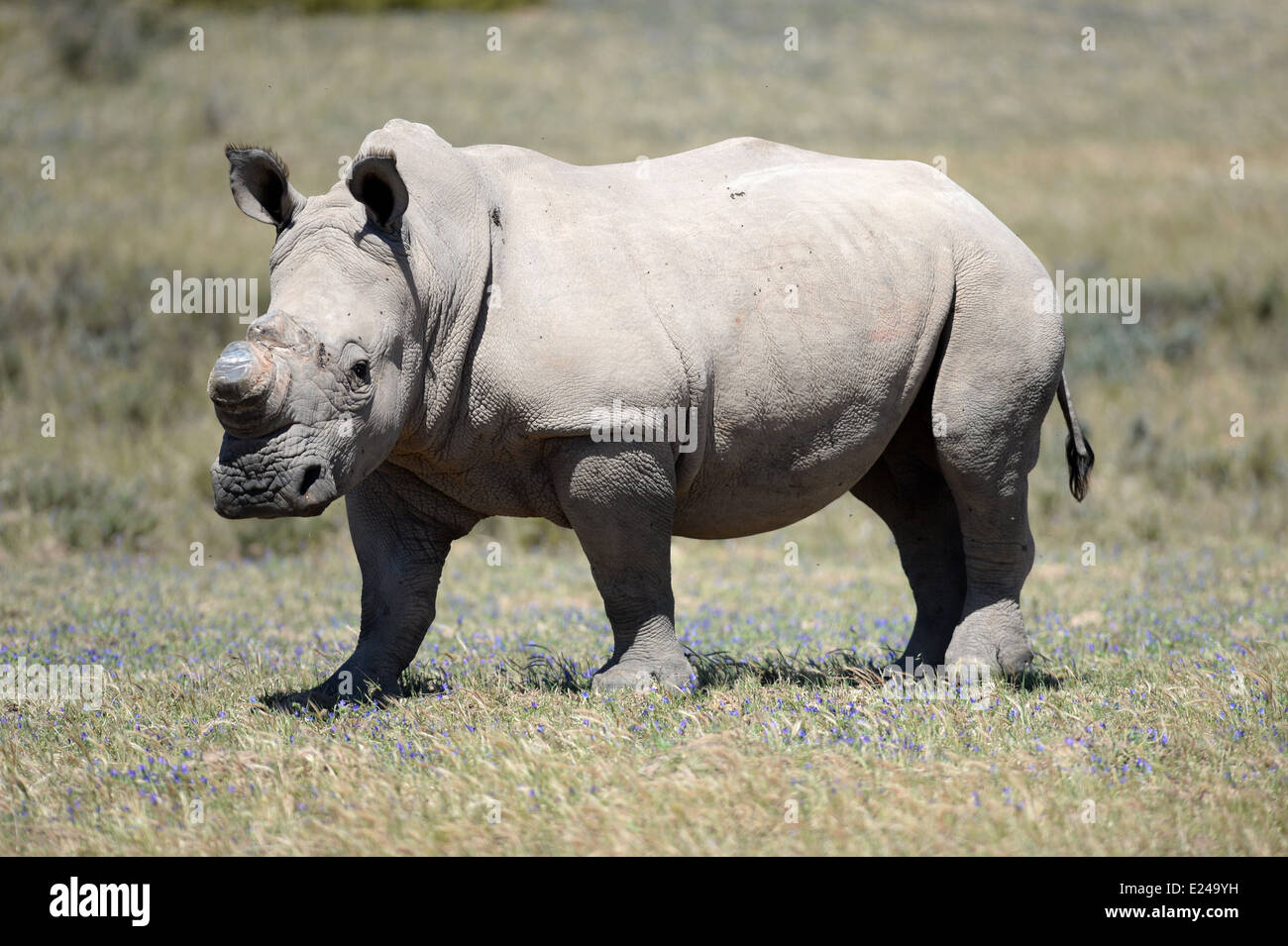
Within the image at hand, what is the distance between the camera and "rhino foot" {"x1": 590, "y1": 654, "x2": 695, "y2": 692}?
562 centimetres

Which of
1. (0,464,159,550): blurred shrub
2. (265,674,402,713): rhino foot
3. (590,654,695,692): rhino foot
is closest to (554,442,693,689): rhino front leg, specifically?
(590,654,695,692): rhino foot

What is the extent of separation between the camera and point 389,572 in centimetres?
591

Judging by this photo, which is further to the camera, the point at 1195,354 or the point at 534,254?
the point at 1195,354

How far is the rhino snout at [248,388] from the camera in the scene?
4.63m

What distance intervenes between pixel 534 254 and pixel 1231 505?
9.19 m

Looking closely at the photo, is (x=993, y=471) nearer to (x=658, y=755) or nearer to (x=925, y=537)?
(x=925, y=537)

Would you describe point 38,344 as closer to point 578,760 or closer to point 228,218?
point 228,218

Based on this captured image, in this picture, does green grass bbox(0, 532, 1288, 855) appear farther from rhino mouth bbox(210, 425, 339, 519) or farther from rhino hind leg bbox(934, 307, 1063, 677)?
rhino mouth bbox(210, 425, 339, 519)

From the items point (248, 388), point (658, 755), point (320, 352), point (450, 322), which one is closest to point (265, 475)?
point (248, 388)

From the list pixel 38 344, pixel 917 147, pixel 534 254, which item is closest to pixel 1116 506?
pixel 534 254

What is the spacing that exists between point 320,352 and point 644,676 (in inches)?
70.3

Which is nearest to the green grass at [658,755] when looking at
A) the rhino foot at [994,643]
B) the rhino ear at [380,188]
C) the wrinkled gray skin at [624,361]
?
the rhino foot at [994,643]

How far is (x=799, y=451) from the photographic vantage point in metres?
5.85

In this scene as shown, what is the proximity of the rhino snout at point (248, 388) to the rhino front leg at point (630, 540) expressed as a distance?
1137 millimetres
